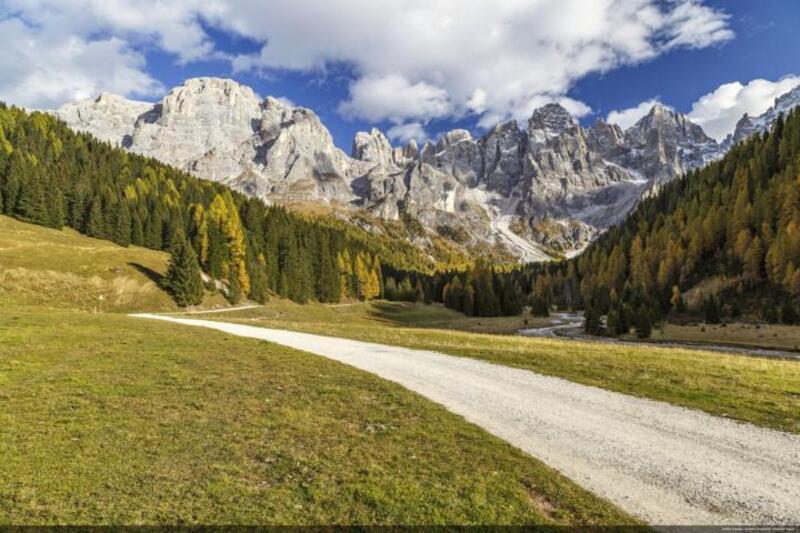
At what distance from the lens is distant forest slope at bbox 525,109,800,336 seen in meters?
87.5

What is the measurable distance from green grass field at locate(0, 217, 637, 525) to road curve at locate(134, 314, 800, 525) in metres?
1.02

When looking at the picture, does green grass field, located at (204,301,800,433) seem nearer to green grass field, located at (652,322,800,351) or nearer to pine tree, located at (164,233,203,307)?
pine tree, located at (164,233,203,307)

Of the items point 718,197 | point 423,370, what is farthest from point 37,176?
point 718,197

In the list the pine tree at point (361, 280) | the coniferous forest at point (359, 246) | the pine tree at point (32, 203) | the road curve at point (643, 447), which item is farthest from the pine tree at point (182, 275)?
the pine tree at point (361, 280)

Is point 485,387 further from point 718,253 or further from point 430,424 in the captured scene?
point 718,253

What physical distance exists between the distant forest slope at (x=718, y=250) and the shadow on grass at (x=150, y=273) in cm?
8095

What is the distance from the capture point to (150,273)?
74.8 meters

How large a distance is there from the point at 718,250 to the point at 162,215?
150 metres

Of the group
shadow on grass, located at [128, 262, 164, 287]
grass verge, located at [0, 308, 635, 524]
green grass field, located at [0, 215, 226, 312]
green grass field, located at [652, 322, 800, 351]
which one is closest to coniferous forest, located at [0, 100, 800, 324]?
green grass field, located at [652, 322, 800, 351]

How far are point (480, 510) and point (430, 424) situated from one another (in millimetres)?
5170

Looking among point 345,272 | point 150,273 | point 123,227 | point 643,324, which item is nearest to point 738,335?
point 643,324

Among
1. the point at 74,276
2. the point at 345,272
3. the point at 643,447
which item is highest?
the point at 345,272

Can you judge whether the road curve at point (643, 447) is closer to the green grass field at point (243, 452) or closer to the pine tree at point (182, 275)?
the green grass field at point (243, 452)

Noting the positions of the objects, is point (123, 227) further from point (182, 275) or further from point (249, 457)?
point (249, 457)
